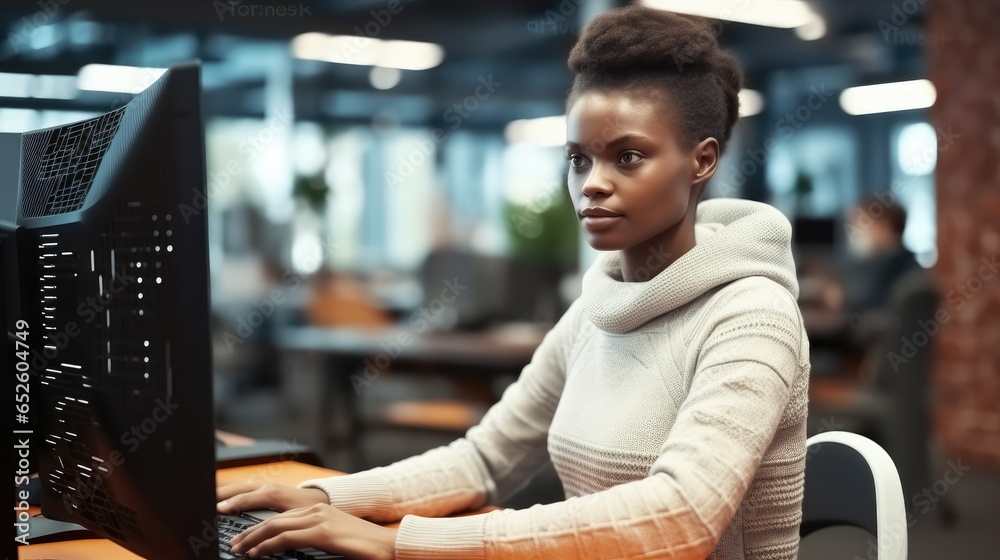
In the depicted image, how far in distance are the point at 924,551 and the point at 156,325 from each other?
143 inches

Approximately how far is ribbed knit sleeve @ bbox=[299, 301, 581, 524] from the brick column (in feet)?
14.5

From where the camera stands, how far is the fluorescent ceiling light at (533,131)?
9500 mm

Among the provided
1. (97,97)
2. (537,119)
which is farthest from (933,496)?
(537,119)

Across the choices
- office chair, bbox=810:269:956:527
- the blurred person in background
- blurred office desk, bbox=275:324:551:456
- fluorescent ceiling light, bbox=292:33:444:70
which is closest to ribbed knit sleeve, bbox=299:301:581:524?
blurred office desk, bbox=275:324:551:456

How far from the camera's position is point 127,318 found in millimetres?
953

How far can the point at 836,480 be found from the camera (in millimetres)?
1360

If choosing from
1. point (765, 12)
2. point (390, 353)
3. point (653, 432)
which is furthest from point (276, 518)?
point (765, 12)

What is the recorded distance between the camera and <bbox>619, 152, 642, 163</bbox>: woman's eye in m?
1.19

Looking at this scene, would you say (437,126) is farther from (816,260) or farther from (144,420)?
(144,420)

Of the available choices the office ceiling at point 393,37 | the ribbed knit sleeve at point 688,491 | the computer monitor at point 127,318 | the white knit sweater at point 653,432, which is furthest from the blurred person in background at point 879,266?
the computer monitor at point 127,318

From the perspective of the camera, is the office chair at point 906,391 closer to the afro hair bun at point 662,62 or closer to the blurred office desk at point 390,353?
the blurred office desk at point 390,353

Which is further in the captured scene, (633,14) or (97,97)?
(97,97)

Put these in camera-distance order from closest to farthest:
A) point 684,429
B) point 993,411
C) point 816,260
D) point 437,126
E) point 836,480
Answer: point 684,429, point 836,480, point 993,411, point 816,260, point 437,126

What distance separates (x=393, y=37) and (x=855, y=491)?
24.3ft
